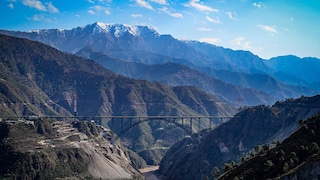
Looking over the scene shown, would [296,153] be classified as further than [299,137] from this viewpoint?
No

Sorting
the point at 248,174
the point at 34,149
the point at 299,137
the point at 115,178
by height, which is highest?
the point at 299,137

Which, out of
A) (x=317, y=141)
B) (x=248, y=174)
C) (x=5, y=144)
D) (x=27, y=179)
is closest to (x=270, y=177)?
(x=248, y=174)

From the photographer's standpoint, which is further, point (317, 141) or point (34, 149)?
point (34, 149)

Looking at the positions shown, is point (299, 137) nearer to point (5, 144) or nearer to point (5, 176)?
point (5, 176)

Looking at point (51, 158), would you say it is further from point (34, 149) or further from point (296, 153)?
point (296, 153)

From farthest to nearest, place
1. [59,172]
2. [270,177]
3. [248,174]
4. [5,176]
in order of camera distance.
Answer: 1. [59,172]
2. [5,176]
3. [248,174]
4. [270,177]

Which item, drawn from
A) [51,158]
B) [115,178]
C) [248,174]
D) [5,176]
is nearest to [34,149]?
[51,158]

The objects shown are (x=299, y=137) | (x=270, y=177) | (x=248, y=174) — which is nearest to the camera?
(x=270, y=177)

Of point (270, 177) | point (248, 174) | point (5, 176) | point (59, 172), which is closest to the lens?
point (270, 177)

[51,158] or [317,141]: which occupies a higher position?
[317,141]
